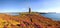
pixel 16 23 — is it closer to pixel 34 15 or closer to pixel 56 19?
pixel 34 15

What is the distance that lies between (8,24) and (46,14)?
174 centimetres

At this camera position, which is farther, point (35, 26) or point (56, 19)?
point (56, 19)

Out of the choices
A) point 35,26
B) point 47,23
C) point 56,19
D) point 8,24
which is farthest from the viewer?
point 56,19

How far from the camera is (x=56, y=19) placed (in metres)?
4.66

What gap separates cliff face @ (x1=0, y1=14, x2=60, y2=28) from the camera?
12.2 ft

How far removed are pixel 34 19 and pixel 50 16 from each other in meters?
0.84

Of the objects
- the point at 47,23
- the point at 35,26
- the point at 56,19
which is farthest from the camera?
the point at 56,19

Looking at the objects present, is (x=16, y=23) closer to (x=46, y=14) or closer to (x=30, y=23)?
(x=30, y=23)

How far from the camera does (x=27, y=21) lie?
158 inches

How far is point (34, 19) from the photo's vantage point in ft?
14.2

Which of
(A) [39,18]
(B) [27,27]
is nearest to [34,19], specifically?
(A) [39,18]

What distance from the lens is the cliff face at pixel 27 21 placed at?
12.2 ft

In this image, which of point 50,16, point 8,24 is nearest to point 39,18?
point 50,16

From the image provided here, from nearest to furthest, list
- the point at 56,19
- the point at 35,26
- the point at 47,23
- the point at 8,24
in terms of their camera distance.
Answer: the point at 8,24, the point at 35,26, the point at 47,23, the point at 56,19
